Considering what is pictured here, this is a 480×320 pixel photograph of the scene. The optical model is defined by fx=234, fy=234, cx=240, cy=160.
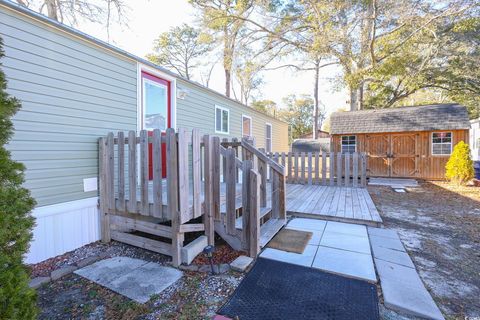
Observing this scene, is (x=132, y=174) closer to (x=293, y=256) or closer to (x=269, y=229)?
(x=269, y=229)

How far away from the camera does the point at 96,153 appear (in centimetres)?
360

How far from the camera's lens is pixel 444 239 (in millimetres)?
3471

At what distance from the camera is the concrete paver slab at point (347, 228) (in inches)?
139

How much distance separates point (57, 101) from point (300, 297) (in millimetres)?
3714

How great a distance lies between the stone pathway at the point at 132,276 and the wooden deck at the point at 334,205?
259 centimetres

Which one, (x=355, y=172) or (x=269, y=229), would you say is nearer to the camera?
(x=269, y=229)

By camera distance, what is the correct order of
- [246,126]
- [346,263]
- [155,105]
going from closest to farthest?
[346,263] < [155,105] < [246,126]

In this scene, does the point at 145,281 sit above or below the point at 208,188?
below

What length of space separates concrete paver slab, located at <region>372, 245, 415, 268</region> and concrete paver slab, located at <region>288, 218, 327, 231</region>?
0.86m

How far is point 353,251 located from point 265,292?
140cm

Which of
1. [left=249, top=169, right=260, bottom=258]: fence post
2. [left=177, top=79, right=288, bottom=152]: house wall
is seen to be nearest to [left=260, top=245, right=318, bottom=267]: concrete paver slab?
[left=249, top=169, right=260, bottom=258]: fence post

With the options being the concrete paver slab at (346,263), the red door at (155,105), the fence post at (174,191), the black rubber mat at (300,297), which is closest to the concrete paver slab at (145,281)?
the fence post at (174,191)

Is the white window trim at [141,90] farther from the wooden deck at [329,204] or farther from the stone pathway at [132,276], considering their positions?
the stone pathway at [132,276]

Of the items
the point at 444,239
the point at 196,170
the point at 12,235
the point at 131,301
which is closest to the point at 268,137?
the point at 444,239
